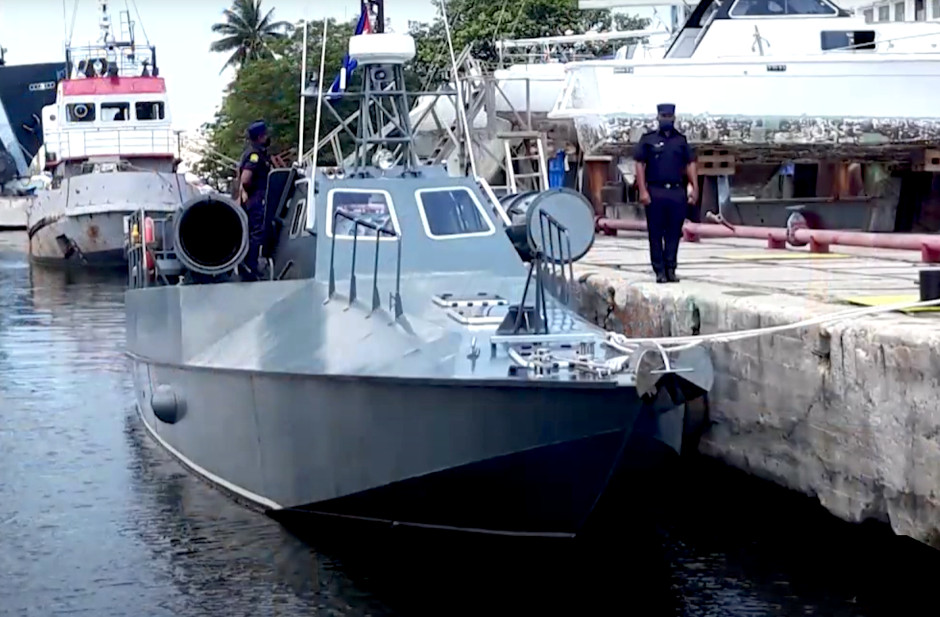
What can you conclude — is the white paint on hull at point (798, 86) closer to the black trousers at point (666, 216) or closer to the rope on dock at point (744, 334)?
the black trousers at point (666, 216)

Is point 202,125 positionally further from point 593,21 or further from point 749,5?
point 749,5

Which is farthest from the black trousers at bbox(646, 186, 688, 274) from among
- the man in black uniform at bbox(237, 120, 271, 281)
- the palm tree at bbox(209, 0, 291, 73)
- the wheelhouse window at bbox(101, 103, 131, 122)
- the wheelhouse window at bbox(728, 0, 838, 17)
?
the palm tree at bbox(209, 0, 291, 73)

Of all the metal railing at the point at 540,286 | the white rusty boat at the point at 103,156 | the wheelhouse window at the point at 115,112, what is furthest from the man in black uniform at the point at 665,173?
the wheelhouse window at the point at 115,112

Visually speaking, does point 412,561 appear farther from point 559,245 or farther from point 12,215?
point 12,215

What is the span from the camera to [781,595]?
9.23m

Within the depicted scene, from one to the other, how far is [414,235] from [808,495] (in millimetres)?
2991

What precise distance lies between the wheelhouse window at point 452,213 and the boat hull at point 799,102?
878 cm

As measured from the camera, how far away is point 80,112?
39.1 metres

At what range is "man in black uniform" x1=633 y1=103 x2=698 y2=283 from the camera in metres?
11.8

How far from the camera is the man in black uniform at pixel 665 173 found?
466 inches

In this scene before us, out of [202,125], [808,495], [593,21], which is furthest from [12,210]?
[808,495]

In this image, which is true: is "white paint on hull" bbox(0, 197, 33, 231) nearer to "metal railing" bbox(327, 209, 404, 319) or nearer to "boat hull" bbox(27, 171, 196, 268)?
"boat hull" bbox(27, 171, 196, 268)

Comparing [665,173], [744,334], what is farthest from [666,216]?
[744,334]

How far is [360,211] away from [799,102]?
9.68 meters
